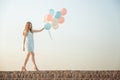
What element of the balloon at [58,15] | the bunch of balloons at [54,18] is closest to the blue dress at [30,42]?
the bunch of balloons at [54,18]

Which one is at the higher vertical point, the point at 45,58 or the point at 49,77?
the point at 45,58

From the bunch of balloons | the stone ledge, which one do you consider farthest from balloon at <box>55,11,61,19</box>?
the stone ledge

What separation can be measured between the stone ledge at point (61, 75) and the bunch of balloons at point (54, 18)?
587 millimetres

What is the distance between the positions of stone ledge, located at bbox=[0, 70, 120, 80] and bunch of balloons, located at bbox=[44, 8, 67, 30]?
0.59 meters

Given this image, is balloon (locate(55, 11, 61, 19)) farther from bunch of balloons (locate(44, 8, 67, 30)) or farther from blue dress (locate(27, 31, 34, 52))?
blue dress (locate(27, 31, 34, 52))

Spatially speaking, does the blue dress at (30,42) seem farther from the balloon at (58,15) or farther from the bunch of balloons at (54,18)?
the balloon at (58,15)

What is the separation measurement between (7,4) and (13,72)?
34.7 inches

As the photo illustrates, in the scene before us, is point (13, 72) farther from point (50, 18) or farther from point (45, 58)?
point (50, 18)

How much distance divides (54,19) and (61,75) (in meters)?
0.72

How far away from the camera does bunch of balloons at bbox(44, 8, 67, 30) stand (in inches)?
118

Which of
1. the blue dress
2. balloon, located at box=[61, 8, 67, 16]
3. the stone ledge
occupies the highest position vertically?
balloon, located at box=[61, 8, 67, 16]

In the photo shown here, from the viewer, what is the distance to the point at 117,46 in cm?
299

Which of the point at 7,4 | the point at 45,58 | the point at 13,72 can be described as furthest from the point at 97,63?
the point at 7,4

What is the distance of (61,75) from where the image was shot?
9.64 feet
